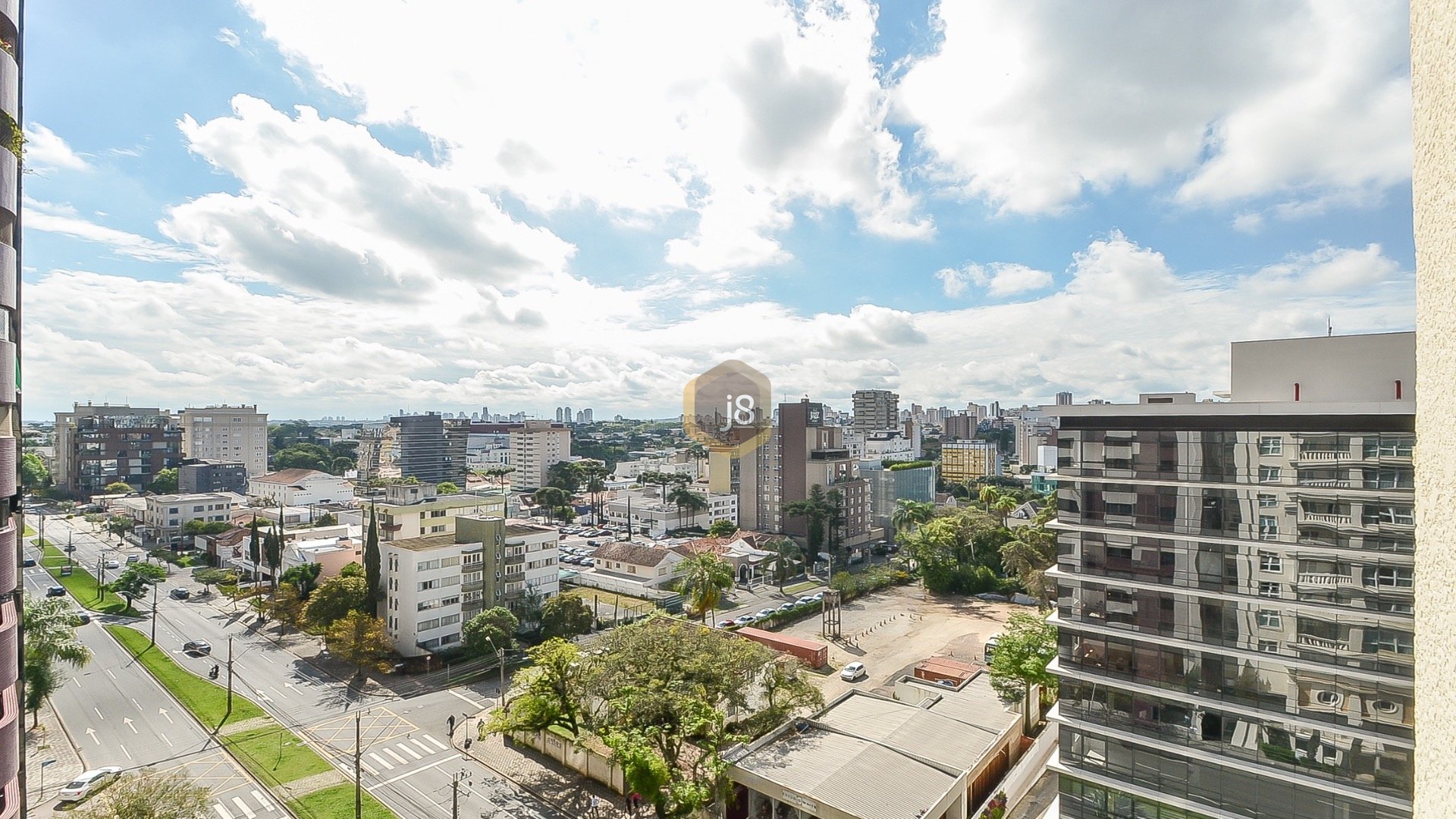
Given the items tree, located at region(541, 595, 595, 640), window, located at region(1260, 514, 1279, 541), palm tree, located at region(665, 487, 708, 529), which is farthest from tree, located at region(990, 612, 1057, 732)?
palm tree, located at region(665, 487, 708, 529)

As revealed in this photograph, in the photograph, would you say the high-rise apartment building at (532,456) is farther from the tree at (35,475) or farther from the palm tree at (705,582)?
the palm tree at (705,582)

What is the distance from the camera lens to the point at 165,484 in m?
65.6

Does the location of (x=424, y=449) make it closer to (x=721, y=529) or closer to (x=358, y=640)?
(x=721, y=529)

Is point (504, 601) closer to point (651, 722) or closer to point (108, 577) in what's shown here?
point (651, 722)

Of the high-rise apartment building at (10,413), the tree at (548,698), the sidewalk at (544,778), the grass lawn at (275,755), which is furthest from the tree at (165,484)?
the high-rise apartment building at (10,413)

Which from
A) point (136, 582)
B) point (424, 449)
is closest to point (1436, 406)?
point (136, 582)

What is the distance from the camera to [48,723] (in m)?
22.3

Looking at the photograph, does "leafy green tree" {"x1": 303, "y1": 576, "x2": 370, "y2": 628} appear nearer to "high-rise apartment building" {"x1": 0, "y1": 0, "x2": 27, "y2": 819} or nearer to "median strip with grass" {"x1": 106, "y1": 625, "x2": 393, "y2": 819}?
"median strip with grass" {"x1": 106, "y1": 625, "x2": 393, "y2": 819}

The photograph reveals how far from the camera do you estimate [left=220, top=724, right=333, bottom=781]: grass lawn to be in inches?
738

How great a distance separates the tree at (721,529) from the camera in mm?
50406

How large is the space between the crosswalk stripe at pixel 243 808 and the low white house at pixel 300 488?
5326 cm

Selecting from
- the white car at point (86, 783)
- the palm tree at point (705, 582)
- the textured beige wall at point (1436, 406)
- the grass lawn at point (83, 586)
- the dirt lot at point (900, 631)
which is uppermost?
the textured beige wall at point (1436, 406)

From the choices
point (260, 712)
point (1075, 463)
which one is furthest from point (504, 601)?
point (1075, 463)

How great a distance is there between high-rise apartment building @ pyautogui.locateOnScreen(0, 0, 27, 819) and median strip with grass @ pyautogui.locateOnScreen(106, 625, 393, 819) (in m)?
9.37
